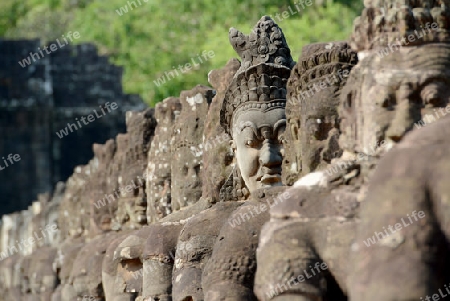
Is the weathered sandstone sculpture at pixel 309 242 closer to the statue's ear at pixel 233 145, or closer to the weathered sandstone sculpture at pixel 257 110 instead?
the weathered sandstone sculpture at pixel 257 110

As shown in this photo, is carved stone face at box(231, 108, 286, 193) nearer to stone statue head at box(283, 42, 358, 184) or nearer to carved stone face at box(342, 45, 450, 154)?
stone statue head at box(283, 42, 358, 184)

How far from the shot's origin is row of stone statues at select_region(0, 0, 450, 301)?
5492 mm

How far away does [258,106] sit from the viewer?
959cm

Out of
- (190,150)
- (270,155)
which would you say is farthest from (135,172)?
(270,155)

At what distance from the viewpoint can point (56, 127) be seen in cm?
3872

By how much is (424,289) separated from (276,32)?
4635 millimetres

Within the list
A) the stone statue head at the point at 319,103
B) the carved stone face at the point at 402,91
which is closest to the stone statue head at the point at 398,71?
the carved stone face at the point at 402,91

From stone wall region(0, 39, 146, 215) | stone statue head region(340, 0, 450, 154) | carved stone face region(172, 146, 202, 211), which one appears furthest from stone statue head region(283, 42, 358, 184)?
stone wall region(0, 39, 146, 215)

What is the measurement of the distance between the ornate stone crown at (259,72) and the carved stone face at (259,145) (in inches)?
3.4

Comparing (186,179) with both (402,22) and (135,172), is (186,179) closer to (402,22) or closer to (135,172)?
(135,172)

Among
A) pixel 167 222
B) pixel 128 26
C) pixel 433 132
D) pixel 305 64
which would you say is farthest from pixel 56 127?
pixel 433 132

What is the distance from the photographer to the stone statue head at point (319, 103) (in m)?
7.86

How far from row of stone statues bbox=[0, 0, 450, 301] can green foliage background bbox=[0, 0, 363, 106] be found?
36.3ft

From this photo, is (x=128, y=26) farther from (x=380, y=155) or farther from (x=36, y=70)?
(x=380, y=155)
